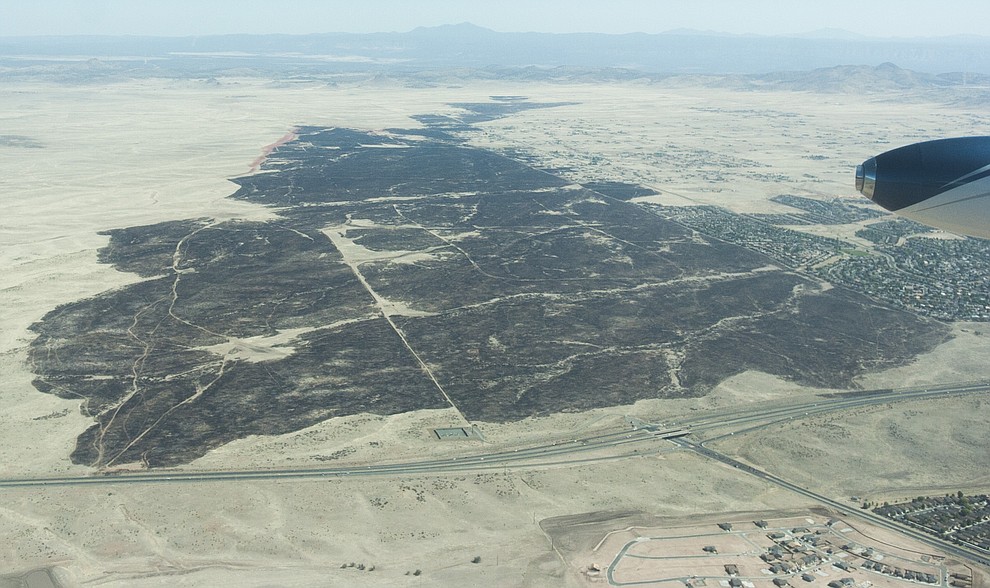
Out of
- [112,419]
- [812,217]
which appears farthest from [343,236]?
[812,217]

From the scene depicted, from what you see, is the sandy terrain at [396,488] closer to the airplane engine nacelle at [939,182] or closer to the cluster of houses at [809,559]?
the cluster of houses at [809,559]

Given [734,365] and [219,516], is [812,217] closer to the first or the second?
[734,365]

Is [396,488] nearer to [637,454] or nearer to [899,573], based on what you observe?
[637,454]

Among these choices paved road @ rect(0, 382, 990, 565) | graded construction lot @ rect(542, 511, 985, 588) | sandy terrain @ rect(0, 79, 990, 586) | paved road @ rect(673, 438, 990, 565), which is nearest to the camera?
graded construction lot @ rect(542, 511, 985, 588)

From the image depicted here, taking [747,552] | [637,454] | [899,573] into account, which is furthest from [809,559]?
[637,454]

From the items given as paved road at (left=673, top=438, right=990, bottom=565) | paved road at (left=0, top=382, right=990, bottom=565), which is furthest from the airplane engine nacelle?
paved road at (left=0, top=382, right=990, bottom=565)

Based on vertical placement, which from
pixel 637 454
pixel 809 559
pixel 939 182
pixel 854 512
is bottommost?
pixel 854 512

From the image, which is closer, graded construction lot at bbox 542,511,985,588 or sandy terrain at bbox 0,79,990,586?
graded construction lot at bbox 542,511,985,588

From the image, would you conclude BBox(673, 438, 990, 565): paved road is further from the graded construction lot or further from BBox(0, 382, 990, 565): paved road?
the graded construction lot
